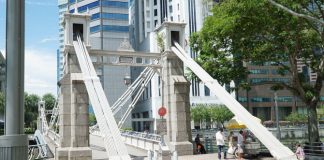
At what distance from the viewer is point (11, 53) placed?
511cm

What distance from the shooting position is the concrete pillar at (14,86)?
497 centimetres

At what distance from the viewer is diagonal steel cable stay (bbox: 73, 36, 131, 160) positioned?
11997mm

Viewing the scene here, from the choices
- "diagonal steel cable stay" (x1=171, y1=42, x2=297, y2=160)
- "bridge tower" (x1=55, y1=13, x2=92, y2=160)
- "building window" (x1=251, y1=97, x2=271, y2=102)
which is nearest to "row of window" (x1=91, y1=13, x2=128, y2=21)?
"building window" (x1=251, y1=97, x2=271, y2=102)

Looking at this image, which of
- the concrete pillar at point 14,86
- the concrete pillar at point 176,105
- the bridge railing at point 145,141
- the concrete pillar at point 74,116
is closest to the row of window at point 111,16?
the bridge railing at point 145,141

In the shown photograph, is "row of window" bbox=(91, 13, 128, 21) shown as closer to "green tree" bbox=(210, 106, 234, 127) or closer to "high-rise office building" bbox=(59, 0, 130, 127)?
"high-rise office building" bbox=(59, 0, 130, 127)

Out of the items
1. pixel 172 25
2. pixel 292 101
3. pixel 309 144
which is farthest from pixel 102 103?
pixel 292 101

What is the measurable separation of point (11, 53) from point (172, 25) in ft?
49.2

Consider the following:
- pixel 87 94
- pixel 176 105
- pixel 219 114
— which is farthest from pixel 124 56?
pixel 219 114

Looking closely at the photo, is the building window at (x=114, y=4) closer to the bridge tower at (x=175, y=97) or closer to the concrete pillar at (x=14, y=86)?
the bridge tower at (x=175, y=97)

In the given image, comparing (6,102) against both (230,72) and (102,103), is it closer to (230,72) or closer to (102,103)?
(102,103)

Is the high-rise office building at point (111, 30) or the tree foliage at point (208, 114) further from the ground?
the high-rise office building at point (111, 30)

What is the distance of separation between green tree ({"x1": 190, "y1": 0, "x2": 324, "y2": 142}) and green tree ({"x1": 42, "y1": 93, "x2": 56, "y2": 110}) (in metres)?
73.6

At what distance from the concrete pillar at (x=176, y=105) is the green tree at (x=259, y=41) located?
1.94 m

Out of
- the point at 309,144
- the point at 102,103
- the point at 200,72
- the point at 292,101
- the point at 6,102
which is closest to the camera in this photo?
the point at 6,102
